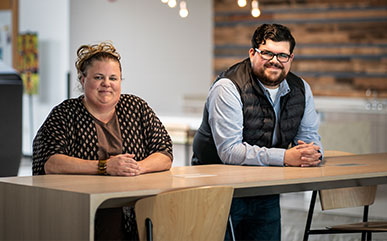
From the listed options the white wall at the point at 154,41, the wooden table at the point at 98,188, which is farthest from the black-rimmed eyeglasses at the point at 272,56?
the white wall at the point at 154,41

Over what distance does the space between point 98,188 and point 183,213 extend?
1.03 ft

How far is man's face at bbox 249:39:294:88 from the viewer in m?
3.24

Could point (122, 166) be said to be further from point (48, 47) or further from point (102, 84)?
point (48, 47)

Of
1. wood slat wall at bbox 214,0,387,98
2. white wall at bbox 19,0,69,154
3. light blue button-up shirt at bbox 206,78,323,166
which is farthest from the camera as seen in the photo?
white wall at bbox 19,0,69,154

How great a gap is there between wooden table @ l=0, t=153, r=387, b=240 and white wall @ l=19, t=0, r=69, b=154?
5999 millimetres

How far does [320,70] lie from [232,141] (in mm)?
5538

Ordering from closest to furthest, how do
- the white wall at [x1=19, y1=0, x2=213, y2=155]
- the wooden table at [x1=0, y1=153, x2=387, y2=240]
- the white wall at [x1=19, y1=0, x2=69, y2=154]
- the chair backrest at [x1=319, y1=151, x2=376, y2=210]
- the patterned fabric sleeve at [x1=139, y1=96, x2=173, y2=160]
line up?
1. the wooden table at [x1=0, y1=153, x2=387, y2=240]
2. the patterned fabric sleeve at [x1=139, y1=96, x2=173, y2=160]
3. the chair backrest at [x1=319, y1=151, x2=376, y2=210]
4. the white wall at [x1=19, y1=0, x2=213, y2=155]
5. the white wall at [x1=19, y1=0, x2=69, y2=154]

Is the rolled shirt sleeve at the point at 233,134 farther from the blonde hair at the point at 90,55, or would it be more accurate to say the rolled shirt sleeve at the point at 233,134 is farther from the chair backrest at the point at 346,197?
the blonde hair at the point at 90,55

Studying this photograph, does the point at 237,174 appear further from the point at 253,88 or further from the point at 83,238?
the point at 83,238

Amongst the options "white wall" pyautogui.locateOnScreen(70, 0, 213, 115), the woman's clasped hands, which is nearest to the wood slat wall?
"white wall" pyautogui.locateOnScreen(70, 0, 213, 115)

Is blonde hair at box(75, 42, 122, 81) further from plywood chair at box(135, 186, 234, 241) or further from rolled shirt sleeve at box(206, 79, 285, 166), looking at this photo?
plywood chair at box(135, 186, 234, 241)

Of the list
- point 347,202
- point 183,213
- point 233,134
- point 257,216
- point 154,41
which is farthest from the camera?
point 154,41

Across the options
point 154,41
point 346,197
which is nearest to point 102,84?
point 346,197

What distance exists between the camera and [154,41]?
8648 mm
